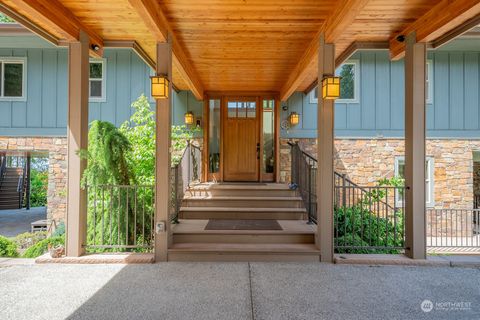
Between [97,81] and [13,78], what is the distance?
Answer: 2006 millimetres

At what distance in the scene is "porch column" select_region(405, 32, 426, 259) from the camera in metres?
3.79

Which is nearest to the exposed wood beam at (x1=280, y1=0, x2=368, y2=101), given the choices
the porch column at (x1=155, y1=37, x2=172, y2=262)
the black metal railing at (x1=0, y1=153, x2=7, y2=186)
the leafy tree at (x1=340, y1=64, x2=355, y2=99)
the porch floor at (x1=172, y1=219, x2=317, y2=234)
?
the porch column at (x1=155, y1=37, x2=172, y2=262)

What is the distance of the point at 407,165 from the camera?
3.90 metres

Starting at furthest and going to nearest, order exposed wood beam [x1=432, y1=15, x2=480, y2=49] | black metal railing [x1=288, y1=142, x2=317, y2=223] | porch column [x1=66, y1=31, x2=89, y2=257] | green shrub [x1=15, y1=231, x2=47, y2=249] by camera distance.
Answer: green shrub [x1=15, y1=231, x2=47, y2=249] → black metal railing [x1=288, y1=142, x2=317, y2=223] → porch column [x1=66, y1=31, x2=89, y2=257] → exposed wood beam [x1=432, y1=15, x2=480, y2=49]

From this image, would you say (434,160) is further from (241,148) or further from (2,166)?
(2,166)

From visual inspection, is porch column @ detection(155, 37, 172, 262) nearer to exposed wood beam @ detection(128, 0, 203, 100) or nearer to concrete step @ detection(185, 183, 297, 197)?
exposed wood beam @ detection(128, 0, 203, 100)

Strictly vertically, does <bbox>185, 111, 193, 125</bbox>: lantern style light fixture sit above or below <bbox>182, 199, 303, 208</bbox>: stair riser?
above

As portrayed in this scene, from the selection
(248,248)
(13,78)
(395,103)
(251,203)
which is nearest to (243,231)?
(248,248)

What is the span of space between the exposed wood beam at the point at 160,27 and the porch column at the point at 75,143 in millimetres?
1061

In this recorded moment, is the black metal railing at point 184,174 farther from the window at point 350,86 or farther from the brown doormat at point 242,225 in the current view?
the window at point 350,86

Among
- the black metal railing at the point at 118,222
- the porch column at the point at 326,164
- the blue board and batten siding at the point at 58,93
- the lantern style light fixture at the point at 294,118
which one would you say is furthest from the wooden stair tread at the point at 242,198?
the blue board and batten siding at the point at 58,93

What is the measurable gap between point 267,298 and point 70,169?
2861 millimetres

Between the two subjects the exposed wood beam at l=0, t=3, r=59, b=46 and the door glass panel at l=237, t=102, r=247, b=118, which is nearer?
the exposed wood beam at l=0, t=3, r=59, b=46

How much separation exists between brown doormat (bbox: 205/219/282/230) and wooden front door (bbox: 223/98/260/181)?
2.30 m
